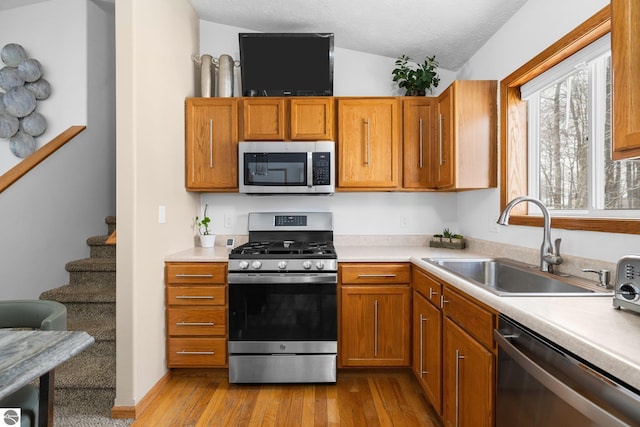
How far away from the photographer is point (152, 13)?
230 centimetres

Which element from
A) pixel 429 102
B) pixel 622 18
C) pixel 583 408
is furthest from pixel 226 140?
pixel 583 408

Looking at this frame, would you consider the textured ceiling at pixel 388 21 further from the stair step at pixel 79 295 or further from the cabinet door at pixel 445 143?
the stair step at pixel 79 295

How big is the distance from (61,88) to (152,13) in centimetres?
184

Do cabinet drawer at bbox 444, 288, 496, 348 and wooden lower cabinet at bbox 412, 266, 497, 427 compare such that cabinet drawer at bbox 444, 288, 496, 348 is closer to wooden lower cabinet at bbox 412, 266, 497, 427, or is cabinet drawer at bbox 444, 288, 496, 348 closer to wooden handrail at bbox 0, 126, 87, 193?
wooden lower cabinet at bbox 412, 266, 497, 427

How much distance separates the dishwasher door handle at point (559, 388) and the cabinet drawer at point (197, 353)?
6.27 feet

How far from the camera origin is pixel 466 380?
1601mm

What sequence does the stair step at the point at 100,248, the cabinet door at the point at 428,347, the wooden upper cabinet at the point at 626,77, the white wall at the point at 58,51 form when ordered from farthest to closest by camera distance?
the white wall at the point at 58,51 → the stair step at the point at 100,248 → the cabinet door at the point at 428,347 → the wooden upper cabinet at the point at 626,77

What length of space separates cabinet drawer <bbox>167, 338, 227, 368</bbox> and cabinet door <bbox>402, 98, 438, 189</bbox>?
1.96 m

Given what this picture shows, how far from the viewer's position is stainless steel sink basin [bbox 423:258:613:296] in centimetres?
143

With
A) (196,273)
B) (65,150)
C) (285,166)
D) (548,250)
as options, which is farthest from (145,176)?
(548,250)

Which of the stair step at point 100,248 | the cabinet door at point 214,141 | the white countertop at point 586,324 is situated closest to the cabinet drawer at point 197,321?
the cabinet door at point 214,141

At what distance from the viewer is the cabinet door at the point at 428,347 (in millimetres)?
1976

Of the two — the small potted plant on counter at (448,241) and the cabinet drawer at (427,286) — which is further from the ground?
the small potted plant on counter at (448,241)

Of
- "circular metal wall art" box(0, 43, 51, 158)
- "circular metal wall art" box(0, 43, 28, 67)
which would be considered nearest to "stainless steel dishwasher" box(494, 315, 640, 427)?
"circular metal wall art" box(0, 43, 51, 158)
